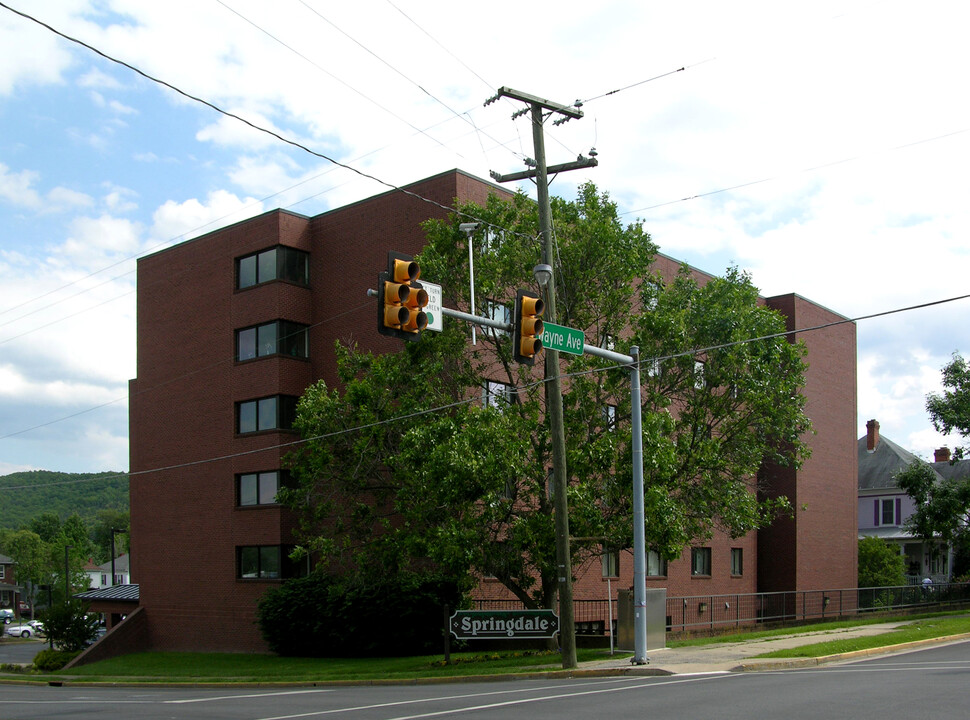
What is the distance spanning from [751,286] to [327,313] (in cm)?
1578

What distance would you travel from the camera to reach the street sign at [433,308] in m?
13.6

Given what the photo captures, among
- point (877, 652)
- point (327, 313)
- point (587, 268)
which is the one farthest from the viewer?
point (327, 313)

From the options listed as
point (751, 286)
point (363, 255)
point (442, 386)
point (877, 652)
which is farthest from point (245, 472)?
point (877, 652)

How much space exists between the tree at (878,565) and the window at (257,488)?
30691mm

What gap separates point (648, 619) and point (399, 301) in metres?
13.7

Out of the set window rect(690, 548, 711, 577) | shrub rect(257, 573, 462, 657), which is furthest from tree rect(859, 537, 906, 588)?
shrub rect(257, 573, 462, 657)

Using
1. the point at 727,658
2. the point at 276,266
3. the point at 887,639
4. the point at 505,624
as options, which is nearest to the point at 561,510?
the point at 505,624

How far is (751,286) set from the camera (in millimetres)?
26375

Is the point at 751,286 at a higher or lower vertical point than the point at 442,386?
higher

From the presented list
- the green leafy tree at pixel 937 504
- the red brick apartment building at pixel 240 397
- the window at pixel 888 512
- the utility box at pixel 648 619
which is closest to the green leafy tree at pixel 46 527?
the red brick apartment building at pixel 240 397

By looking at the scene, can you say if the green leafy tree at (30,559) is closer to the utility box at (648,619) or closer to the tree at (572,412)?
the tree at (572,412)

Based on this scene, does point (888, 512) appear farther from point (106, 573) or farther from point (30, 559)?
point (106, 573)

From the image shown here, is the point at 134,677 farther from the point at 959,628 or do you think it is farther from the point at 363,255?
the point at 959,628

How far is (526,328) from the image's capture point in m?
15.2
